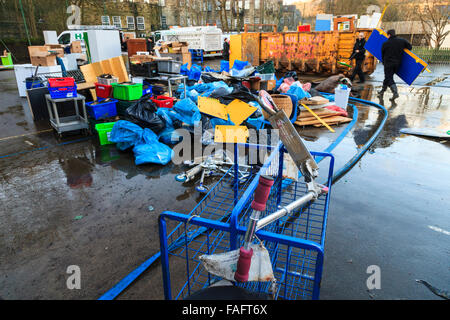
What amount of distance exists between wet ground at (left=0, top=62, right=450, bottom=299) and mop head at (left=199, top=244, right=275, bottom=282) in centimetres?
123

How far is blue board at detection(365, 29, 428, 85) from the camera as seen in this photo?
8828 millimetres

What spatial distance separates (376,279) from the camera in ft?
8.10

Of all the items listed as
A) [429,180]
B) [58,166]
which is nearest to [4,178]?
[58,166]

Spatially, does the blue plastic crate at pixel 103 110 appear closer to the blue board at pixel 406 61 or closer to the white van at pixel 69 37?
the blue board at pixel 406 61

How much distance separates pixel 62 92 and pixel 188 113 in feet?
8.44

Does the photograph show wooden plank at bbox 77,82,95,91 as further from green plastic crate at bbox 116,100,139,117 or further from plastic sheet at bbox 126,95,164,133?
plastic sheet at bbox 126,95,164,133

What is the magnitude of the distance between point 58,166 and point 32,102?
3.62 metres

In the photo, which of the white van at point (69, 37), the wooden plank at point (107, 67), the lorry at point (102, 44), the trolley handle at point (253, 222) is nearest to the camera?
the trolley handle at point (253, 222)

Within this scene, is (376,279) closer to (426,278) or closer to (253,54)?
(426,278)

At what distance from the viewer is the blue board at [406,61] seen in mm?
8828

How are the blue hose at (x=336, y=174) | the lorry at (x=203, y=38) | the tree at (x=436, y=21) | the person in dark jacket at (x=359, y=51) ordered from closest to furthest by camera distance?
the blue hose at (x=336, y=174) → the person in dark jacket at (x=359, y=51) → the tree at (x=436, y=21) → the lorry at (x=203, y=38)

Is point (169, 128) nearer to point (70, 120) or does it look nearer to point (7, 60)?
point (70, 120)

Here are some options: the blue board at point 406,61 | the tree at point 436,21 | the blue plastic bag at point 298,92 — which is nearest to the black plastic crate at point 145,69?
the blue plastic bag at point 298,92

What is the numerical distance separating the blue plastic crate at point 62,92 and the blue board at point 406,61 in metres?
9.49
